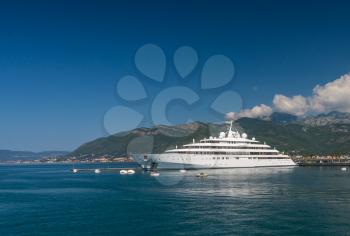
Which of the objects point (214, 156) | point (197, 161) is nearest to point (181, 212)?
point (197, 161)

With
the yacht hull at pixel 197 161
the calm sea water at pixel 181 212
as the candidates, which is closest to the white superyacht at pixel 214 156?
the yacht hull at pixel 197 161

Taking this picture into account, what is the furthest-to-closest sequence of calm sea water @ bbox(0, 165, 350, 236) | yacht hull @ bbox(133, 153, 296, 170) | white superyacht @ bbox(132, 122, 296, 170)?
white superyacht @ bbox(132, 122, 296, 170) → yacht hull @ bbox(133, 153, 296, 170) → calm sea water @ bbox(0, 165, 350, 236)

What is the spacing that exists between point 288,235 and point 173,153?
8288 centimetres

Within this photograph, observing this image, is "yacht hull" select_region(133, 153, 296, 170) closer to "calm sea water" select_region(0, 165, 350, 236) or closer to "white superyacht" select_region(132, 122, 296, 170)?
"white superyacht" select_region(132, 122, 296, 170)

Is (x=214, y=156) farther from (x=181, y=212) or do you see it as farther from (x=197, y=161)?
(x=181, y=212)

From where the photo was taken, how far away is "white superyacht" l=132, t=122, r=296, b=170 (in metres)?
118

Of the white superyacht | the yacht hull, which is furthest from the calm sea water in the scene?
the white superyacht

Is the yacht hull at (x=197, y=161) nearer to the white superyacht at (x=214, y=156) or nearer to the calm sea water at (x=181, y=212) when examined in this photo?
the white superyacht at (x=214, y=156)

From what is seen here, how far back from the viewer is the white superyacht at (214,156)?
118375 millimetres

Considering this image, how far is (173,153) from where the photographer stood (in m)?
118

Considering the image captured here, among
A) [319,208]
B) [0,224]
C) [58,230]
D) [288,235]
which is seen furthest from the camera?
[319,208]

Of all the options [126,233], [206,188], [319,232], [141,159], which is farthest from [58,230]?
[141,159]

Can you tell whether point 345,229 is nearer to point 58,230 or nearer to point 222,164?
point 58,230

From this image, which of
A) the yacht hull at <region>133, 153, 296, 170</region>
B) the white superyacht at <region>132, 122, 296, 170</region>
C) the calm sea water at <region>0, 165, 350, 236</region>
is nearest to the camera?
the calm sea water at <region>0, 165, 350, 236</region>
